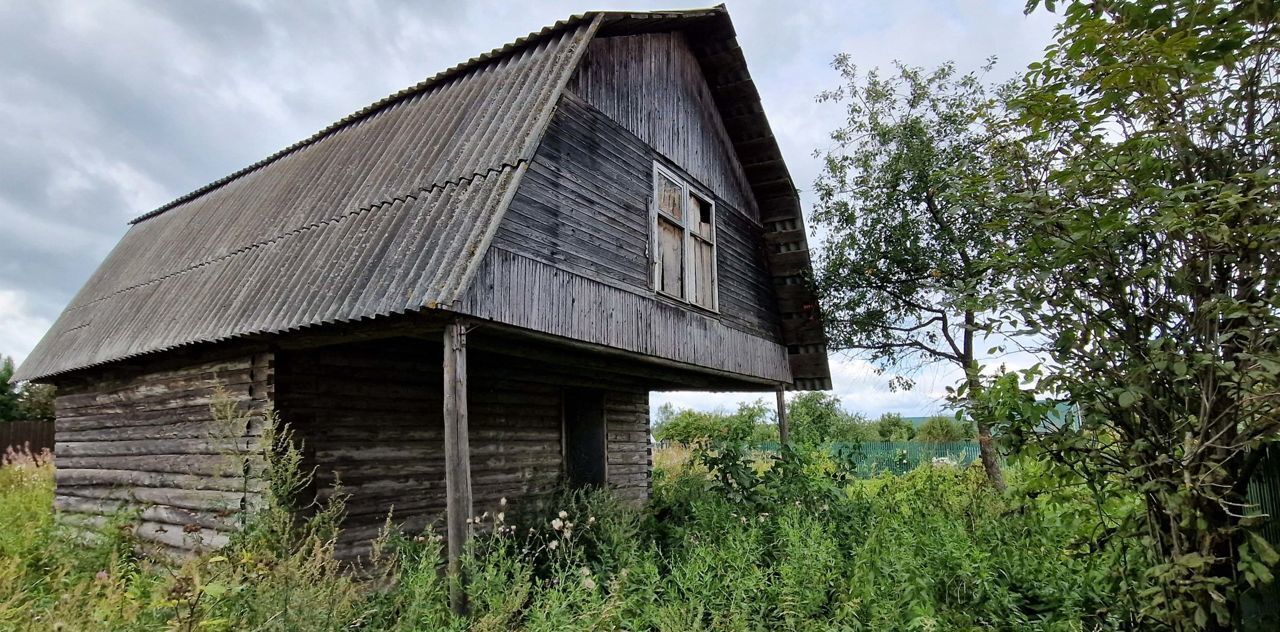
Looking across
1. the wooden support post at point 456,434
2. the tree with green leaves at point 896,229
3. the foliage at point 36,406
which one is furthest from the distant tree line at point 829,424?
the foliage at point 36,406

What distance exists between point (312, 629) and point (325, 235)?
14.3 ft

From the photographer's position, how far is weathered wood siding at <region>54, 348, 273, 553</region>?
676 centimetres

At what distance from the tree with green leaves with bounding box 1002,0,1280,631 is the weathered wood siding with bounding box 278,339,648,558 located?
5.58 m

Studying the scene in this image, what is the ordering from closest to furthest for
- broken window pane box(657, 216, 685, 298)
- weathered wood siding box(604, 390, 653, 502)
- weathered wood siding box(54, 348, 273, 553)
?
weathered wood siding box(54, 348, 273, 553), broken window pane box(657, 216, 685, 298), weathered wood siding box(604, 390, 653, 502)

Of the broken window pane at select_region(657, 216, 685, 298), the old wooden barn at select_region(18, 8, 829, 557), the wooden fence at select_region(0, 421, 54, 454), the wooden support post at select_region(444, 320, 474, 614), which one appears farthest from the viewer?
the wooden fence at select_region(0, 421, 54, 454)

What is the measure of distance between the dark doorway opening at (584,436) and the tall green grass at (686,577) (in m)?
2.50

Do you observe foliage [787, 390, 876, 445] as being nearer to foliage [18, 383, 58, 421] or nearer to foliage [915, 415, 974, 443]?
foliage [915, 415, 974, 443]

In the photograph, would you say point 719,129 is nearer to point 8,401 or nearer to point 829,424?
point 829,424

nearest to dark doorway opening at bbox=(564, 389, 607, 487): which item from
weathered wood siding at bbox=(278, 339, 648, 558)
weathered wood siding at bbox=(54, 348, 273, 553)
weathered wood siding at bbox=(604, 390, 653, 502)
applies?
weathered wood siding at bbox=(604, 390, 653, 502)

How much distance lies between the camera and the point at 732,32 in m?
10.0

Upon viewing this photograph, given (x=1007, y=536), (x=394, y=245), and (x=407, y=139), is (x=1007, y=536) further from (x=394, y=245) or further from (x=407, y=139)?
(x=407, y=139)

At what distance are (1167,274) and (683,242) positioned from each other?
6114 mm

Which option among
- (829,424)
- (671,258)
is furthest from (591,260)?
(829,424)

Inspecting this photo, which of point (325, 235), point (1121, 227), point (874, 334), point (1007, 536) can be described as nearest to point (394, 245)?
point (325, 235)
